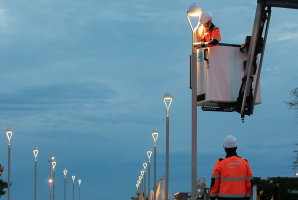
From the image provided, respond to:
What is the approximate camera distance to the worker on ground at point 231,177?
7.60 meters

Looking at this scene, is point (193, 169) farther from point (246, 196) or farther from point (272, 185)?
point (272, 185)

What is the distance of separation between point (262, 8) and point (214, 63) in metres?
1.81

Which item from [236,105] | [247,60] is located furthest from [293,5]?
[236,105]

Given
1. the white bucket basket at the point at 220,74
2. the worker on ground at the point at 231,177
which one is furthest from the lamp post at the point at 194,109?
A: the worker on ground at the point at 231,177

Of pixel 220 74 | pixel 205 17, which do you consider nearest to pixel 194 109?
pixel 220 74

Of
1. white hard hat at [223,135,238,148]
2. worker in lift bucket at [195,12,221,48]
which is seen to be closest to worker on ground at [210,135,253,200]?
white hard hat at [223,135,238,148]

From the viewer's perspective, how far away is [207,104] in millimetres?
10438

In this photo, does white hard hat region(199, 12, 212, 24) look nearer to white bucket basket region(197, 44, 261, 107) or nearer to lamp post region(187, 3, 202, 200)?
lamp post region(187, 3, 202, 200)

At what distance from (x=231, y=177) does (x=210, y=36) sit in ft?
12.7

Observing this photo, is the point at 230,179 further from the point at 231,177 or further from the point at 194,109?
the point at 194,109

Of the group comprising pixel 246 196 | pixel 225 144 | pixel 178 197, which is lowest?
pixel 178 197

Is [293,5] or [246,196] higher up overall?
[293,5]

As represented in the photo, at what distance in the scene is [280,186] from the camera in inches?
948

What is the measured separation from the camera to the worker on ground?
7598mm
